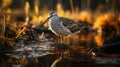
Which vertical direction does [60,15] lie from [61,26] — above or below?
above

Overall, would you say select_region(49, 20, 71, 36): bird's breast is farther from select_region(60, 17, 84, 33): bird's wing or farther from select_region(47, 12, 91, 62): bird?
select_region(60, 17, 84, 33): bird's wing

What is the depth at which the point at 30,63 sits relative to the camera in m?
8.02

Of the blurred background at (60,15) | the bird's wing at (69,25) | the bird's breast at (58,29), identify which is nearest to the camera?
the blurred background at (60,15)

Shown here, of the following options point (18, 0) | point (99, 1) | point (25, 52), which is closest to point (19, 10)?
point (18, 0)

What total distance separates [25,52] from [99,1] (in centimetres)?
1260

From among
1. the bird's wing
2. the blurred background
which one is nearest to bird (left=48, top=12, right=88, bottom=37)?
the bird's wing

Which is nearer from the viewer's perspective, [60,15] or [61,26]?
[61,26]

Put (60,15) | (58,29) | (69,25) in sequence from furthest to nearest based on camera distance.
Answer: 1. (60,15)
2. (69,25)
3. (58,29)

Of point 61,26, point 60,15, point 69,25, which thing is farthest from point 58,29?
point 60,15

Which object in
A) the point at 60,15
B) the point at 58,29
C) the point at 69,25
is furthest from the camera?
the point at 60,15

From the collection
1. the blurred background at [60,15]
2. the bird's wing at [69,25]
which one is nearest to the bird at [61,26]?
the bird's wing at [69,25]

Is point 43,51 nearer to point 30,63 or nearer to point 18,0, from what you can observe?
point 30,63

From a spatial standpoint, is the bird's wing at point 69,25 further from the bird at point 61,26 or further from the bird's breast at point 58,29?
the bird's breast at point 58,29

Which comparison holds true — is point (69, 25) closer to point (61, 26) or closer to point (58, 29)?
point (61, 26)
